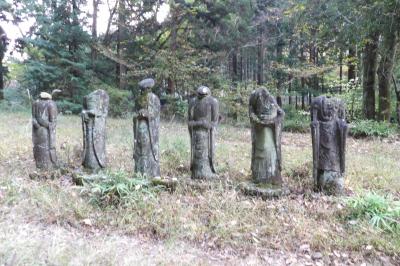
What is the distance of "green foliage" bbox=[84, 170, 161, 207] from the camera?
5.55m

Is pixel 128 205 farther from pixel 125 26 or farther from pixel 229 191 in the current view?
pixel 125 26

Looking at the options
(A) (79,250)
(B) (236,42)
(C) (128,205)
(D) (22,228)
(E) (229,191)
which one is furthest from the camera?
(B) (236,42)

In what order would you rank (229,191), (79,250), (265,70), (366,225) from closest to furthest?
(79,250), (366,225), (229,191), (265,70)

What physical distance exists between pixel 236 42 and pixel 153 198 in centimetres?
1341

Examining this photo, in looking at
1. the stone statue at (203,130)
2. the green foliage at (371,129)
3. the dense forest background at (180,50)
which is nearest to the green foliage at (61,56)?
the dense forest background at (180,50)

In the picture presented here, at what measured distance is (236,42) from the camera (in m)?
17.6

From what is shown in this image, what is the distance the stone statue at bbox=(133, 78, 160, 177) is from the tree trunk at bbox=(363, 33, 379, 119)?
38.6 ft

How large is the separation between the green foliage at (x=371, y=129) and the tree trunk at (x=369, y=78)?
2.00m

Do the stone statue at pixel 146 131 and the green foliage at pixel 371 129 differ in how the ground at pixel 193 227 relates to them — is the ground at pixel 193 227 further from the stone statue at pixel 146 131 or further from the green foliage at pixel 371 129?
the green foliage at pixel 371 129

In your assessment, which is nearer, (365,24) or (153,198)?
(153,198)

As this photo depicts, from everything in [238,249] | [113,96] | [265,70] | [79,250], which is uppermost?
[265,70]

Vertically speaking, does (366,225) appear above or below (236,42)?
below

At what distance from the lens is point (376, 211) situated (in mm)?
5227

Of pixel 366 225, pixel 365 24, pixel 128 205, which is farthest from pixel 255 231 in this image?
pixel 365 24
